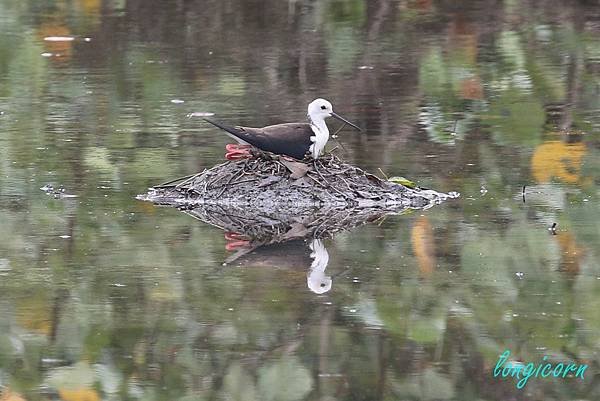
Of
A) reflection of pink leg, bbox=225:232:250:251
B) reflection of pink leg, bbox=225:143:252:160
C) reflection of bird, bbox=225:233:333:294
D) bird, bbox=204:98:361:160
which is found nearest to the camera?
reflection of bird, bbox=225:233:333:294

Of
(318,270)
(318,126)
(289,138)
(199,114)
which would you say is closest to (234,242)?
(318,270)

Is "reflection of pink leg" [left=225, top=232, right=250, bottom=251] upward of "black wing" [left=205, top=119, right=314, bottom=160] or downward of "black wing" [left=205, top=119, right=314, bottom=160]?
downward

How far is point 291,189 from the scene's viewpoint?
29.7ft

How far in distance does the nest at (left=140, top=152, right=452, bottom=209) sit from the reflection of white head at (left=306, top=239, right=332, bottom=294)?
29.8 inches

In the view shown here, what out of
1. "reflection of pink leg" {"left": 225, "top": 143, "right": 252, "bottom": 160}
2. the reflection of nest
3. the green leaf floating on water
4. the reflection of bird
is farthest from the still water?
"reflection of pink leg" {"left": 225, "top": 143, "right": 252, "bottom": 160}

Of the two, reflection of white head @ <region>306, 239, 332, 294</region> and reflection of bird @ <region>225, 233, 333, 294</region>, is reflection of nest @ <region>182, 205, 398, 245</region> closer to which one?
reflection of bird @ <region>225, 233, 333, 294</region>

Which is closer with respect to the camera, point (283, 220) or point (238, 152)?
point (283, 220)

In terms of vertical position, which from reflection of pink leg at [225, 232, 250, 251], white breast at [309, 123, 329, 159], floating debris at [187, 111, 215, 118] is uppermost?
white breast at [309, 123, 329, 159]

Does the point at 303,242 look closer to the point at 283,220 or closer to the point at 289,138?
the point at 283,220

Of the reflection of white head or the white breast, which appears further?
the white breast

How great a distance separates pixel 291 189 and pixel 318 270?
1452mm

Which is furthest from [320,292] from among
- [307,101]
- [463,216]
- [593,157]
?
[307,101]

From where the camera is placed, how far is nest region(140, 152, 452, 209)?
9016mm

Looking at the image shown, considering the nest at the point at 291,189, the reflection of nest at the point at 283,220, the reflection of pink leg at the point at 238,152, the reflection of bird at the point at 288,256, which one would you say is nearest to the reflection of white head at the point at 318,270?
the reflection of bird at the point at 288,256
